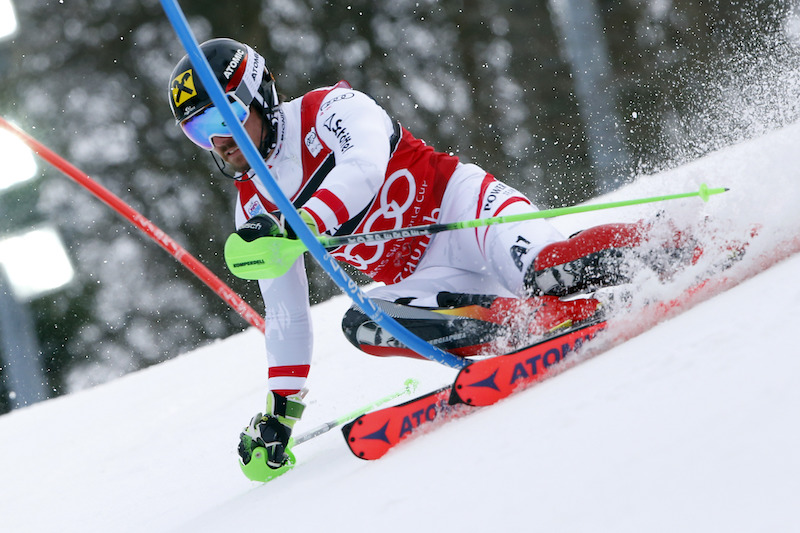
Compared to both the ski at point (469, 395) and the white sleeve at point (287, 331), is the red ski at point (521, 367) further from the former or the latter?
the white sleeve at point (287, 331)

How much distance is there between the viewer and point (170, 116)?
44.3ft

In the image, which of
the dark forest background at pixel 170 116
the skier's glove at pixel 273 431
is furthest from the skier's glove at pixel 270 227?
the dark forest background at pixel 170 116

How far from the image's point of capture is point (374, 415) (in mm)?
2109

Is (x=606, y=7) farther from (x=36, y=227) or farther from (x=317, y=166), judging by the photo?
(x=317, y=166)

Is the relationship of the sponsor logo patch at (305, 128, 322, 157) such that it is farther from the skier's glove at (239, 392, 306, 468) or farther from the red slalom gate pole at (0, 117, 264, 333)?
the red slalom gate pole at (0, 117, 264, 333)

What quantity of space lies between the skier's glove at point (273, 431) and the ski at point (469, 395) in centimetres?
68

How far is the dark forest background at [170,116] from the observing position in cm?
1305

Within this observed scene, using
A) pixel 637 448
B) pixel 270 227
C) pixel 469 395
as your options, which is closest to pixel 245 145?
pixel 270 227

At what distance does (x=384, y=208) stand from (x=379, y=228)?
0.23 feet

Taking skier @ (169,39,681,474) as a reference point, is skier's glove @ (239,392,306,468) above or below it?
below

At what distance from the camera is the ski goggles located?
8.27ft

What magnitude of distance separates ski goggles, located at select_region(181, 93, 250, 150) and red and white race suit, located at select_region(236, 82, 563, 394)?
172 millimetres

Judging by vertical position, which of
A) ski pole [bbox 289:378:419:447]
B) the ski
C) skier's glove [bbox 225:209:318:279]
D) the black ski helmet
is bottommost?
ski pole [bbox 289:378:419:447]

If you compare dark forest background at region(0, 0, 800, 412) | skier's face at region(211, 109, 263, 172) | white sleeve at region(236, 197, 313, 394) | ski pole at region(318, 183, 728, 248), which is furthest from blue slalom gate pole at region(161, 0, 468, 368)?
dark forest background at region(0, 0, 800, 412)
